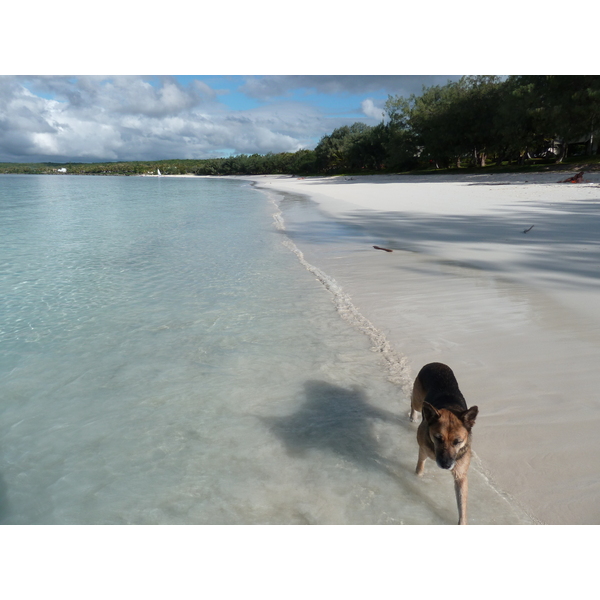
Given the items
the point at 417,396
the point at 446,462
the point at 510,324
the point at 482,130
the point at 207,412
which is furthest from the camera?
the point at 482,130

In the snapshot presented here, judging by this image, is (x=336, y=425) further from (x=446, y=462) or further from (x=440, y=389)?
(x=446, y=462)

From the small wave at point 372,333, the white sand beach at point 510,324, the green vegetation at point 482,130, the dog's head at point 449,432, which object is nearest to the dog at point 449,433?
the dog's head at point 449,432

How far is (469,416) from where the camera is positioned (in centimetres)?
263

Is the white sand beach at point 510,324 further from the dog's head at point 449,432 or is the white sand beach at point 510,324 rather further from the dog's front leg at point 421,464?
the dog's head at point 449,432

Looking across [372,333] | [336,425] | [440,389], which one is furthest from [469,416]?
[372,333]

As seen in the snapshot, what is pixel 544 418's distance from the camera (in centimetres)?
386

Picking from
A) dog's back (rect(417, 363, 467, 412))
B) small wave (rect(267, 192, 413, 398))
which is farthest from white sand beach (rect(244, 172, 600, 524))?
dog's back (rect(417, 363, 467, 412))

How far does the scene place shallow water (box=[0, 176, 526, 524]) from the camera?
3.36 meters

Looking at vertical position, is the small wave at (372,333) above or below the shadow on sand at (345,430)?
above

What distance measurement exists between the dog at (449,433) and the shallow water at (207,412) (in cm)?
41

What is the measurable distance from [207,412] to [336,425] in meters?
1.43

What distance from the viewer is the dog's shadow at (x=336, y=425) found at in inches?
150

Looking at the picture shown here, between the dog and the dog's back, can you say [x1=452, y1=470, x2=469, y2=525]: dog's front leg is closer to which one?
the dog

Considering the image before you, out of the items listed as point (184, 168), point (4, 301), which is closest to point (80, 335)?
point (4, 301)
